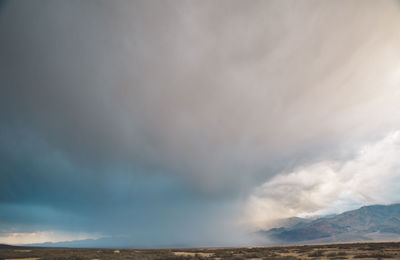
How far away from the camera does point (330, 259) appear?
4547 cm

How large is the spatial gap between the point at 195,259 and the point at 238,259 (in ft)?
31.8

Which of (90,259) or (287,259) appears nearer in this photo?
(287,259)

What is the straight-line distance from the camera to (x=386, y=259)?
40.7 metres

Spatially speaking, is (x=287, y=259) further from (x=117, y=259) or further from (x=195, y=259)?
(x=117, y=259)

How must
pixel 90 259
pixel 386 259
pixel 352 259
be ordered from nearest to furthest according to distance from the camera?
pixel 386 259 → pixel 352 259 → pixel 90 259

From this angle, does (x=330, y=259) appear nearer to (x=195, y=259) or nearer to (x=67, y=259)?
(x=195, y=259)

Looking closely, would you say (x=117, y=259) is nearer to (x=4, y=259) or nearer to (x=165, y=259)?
(x=165, y=259)

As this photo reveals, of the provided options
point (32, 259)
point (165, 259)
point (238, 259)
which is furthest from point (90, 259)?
point (238, 259)

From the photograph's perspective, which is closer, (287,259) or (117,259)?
(287,259)

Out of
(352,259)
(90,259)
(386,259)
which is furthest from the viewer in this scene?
(90,259)

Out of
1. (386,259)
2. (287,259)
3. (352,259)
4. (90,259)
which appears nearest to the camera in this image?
(386,259)

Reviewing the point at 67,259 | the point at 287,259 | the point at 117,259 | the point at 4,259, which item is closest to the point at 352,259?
the point at 287,259

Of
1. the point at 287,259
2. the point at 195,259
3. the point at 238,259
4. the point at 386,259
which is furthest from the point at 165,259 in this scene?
the point at 386,259

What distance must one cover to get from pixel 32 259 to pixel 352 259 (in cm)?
6851
